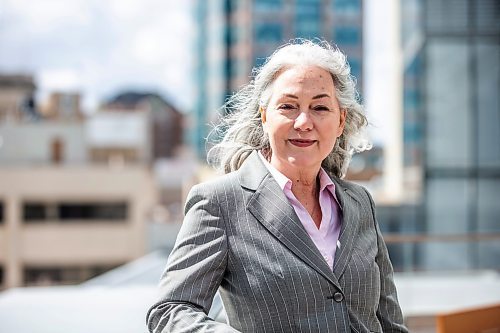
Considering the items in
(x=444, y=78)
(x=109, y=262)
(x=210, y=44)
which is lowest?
(x=109, y=262)

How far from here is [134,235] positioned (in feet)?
86.2

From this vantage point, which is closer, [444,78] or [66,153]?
[444,78]

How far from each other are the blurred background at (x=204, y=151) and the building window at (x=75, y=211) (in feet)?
0.20

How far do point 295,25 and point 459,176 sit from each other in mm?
31861

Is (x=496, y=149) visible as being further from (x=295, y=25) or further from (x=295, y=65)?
(x=295, y=25)

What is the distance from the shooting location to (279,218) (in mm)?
1331

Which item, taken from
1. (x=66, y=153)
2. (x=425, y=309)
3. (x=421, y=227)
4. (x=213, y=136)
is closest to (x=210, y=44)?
(x=66, y=153)

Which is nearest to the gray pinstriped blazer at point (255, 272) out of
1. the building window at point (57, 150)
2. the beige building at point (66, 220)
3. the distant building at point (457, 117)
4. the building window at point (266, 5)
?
the distant building at point (457, 117)

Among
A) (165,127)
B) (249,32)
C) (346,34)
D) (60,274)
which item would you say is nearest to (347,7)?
(346,34)

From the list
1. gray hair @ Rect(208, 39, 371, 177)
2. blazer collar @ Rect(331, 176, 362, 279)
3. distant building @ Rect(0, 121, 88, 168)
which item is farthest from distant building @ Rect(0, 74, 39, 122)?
blazer collar @ Rect(331, 176, 362, 279)

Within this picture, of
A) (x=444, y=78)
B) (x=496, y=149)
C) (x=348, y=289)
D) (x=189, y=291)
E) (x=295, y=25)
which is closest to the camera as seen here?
(x=189, y=291)

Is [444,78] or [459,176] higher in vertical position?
[444,78]

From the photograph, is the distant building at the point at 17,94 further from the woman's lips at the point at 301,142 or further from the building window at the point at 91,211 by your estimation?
the woman's lips at the point at 301,142

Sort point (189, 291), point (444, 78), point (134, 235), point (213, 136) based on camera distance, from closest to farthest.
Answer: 1. point (189, 291)
2. point (213, 136)
3. point (444, 78)
4. point (134, 235)
